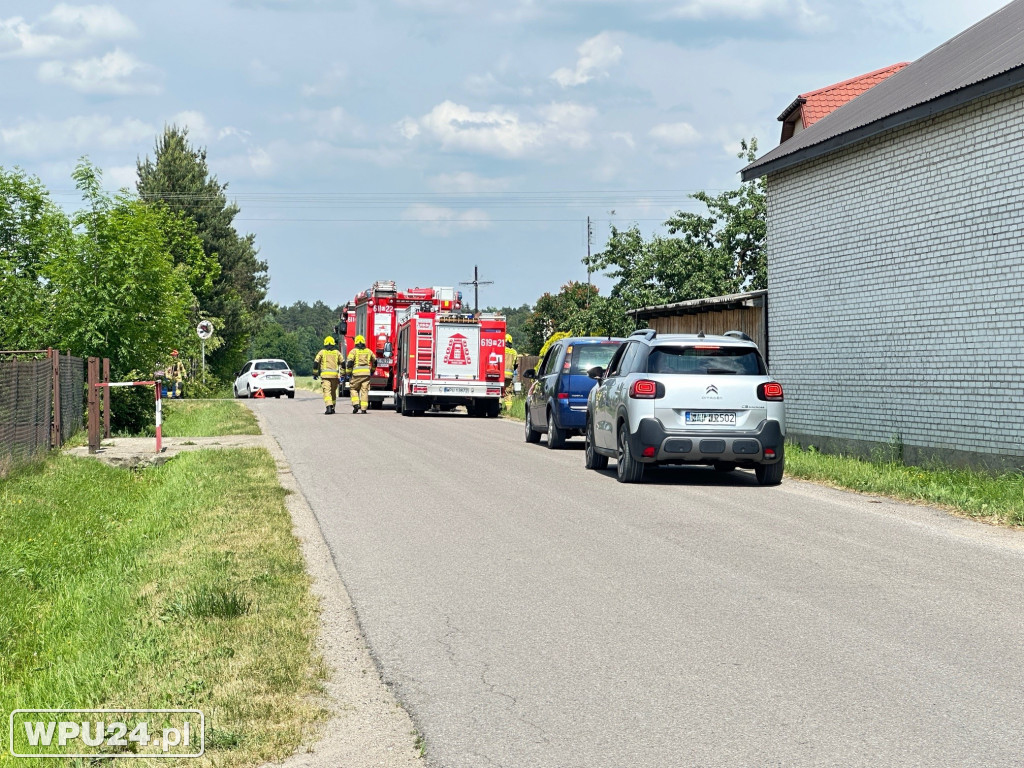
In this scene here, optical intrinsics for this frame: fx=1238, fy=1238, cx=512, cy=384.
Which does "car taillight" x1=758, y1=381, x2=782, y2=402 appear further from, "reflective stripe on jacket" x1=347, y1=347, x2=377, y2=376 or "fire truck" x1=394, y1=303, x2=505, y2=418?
"reflective stripe on jacket" x1=347, y1=347, x2=377, y2=376

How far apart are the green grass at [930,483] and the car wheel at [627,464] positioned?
2436mm

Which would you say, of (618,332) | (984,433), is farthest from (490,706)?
(618,332)

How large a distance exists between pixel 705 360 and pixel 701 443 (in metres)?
1.08

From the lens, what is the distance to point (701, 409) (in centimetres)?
1436

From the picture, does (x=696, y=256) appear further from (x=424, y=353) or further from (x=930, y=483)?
(x=930, y=483)

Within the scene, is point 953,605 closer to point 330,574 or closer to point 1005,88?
point 330,574

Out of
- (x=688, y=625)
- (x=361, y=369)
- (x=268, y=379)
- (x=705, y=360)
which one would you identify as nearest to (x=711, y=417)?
(x=705, y=360)

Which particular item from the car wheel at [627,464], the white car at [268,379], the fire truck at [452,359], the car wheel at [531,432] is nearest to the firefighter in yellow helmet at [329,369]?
the fire truck at [452,359]

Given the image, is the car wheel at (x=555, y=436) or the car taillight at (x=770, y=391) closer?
the car taillight at (x=770, y=391)

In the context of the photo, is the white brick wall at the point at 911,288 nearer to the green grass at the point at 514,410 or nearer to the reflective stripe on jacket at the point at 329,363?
the green grass at the point at 514,410

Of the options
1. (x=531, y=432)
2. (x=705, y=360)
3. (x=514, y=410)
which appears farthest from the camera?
(x=514, y=410)

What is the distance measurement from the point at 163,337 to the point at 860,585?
19351 millimetres

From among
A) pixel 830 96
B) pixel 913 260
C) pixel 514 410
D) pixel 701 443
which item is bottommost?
pixel 514 410

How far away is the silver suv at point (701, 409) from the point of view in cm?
1430
